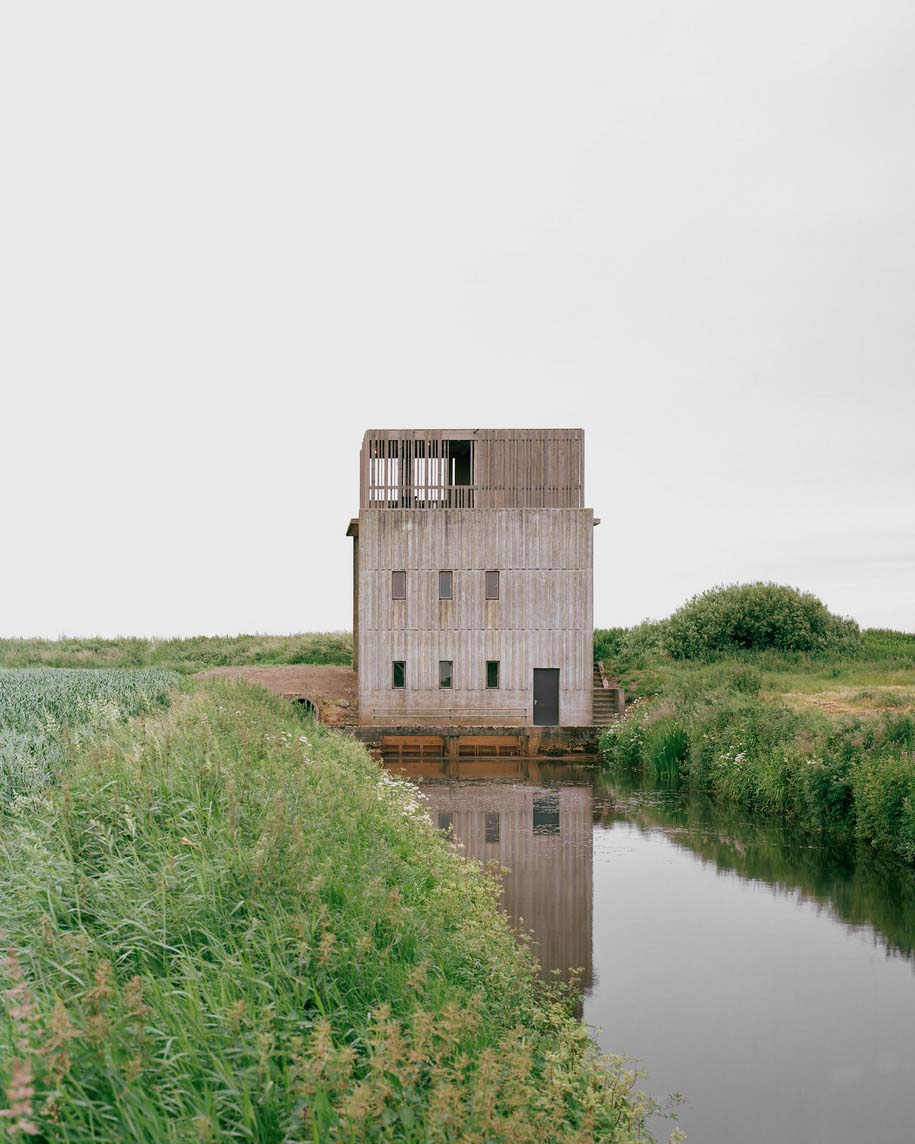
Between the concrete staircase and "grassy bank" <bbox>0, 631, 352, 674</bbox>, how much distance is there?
16305 mm

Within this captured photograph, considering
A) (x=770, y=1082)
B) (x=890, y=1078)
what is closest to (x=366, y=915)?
(x=770, y=1082)

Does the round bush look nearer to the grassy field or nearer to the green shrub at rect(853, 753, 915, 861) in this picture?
the grassy field

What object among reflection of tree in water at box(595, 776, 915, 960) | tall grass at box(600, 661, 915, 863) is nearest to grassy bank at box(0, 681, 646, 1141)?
reflection of tree in water at box(595, 776, 915, 960)

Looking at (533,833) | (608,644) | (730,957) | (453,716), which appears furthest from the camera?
(608,644)

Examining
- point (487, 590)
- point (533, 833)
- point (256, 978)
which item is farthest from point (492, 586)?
point (256, 978)

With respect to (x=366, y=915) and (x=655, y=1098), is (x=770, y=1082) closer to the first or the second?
(x=655, y=1098)

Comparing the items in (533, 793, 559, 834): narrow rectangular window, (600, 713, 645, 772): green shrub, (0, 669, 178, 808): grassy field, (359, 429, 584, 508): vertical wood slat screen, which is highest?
(359, 429, 584, 508): vertical wood slat screen

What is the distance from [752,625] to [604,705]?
1245cm

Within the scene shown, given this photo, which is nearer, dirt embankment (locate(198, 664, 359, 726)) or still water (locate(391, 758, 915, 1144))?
still water (locate(391, 758, 915, 1144))

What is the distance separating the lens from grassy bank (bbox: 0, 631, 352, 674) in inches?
1845

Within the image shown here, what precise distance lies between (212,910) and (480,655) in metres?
24.6

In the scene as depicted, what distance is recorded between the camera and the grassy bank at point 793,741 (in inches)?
582

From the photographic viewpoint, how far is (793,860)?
1459cm

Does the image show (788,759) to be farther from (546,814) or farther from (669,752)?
(669,752)
